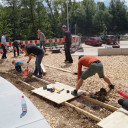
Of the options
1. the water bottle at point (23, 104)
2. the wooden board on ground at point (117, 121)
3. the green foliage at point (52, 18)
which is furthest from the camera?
the green foliage at point (52, 18)

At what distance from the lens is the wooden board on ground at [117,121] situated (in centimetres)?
345

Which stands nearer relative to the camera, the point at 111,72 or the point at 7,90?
the point at 7,90

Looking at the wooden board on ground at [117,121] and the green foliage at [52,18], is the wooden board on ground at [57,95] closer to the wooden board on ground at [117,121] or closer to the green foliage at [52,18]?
the wooden board on ground at [117,121]

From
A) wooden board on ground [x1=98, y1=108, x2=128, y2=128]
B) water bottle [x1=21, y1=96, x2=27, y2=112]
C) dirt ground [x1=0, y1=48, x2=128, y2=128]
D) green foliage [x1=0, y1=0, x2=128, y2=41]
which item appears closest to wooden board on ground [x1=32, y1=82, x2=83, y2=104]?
dirt ground [x1=0, y1=48, x2=128, y2=128]

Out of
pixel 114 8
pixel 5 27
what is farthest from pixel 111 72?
pixel 114 8

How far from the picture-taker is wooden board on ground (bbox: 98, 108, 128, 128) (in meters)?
3.45

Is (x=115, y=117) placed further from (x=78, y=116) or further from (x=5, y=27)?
(x=5, y=27)

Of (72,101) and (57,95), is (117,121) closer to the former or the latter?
(72,101)

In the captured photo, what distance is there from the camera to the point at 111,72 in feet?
26.6

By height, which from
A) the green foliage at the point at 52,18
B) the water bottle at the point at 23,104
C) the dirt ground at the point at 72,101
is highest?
the green foliage at the point at 52,18

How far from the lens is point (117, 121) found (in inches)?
141

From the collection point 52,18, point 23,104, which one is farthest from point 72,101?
point 52,18

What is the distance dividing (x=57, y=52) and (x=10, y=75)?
7265mm

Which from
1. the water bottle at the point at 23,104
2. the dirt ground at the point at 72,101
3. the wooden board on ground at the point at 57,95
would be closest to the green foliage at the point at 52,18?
the dirt ground at the point at 72,101
